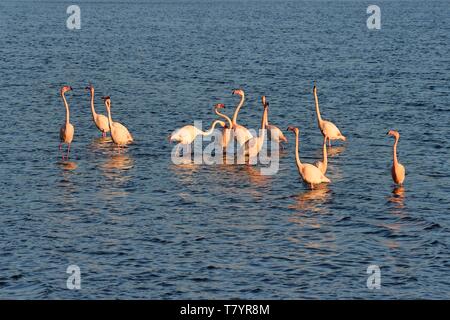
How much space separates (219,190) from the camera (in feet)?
94.2

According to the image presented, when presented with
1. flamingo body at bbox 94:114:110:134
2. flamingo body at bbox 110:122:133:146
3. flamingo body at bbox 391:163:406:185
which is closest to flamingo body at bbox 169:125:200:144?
flamingo body at bbox 110:122:133:146

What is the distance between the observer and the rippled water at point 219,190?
2136cm

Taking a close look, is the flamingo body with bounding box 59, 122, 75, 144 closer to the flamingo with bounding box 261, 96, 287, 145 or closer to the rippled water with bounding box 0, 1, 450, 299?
the rippled water with bounding box 0, 1, 450, 299

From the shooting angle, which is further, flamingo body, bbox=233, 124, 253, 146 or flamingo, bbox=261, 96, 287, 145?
Answer: flamingo, bbox=261, 96, 287, 145

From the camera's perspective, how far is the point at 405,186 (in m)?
28.9

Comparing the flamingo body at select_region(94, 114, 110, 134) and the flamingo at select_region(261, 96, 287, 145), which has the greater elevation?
the flamingo body at select_region(94, 114, 110, 134)

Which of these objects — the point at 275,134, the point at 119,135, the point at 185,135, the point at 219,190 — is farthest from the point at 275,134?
the point at 219,190

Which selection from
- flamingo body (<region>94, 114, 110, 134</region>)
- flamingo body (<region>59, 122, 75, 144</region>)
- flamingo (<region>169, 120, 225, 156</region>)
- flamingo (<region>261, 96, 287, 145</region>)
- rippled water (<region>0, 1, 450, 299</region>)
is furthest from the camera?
flamingo body (<region>94, 114, 110, 134</region>)

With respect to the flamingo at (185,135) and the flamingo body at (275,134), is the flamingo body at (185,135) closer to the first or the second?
the flamingo at (185,135)

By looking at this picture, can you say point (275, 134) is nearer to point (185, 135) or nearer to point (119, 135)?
point (185, 135)

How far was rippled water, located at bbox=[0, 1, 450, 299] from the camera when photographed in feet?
70.1

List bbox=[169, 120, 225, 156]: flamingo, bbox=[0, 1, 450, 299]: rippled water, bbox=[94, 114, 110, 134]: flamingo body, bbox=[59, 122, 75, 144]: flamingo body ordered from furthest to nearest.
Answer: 1. bbox=[94, 114, 110, 134]: flamingo body
2. bbox=[169, 120, 225, 156]: flamingo
3. bbox=[59, 122, 75, 144]: flamingo body
4. bbox=[0, 1, 450, 299]: rippled water

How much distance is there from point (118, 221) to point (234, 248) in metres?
3.62
